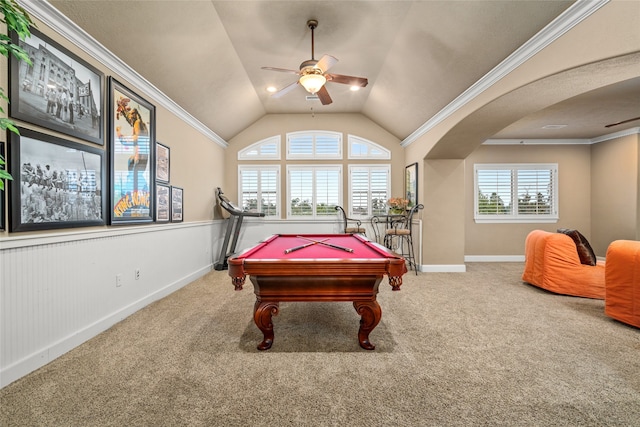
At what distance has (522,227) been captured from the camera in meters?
6.28

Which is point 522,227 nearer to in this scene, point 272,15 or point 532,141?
point 532,141

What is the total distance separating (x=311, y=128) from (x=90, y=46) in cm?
427

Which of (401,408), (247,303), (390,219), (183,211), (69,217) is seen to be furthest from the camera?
(390,219)

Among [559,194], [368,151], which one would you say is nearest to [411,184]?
[368,151]

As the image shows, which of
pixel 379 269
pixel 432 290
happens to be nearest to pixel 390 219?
pixel 432 290

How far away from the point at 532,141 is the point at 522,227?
80.9 inches

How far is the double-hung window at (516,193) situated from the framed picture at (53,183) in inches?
275

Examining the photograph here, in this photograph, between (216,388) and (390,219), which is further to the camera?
(390,219)

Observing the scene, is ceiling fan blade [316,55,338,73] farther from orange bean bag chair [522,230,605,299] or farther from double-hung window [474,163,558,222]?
double-hung window [474,163,558,222]

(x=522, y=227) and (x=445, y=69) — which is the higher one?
(x=445, y=69)

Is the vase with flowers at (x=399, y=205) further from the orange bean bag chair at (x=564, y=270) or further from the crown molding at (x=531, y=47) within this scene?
the orange bean bag chair at (x=564, y=270)

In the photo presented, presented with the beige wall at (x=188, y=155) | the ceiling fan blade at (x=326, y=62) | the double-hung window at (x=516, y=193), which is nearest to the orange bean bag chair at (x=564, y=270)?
the double-hung window at (x=516, y=193)

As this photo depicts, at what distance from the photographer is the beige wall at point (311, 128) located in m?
6.23

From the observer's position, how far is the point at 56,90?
2.16 metres
